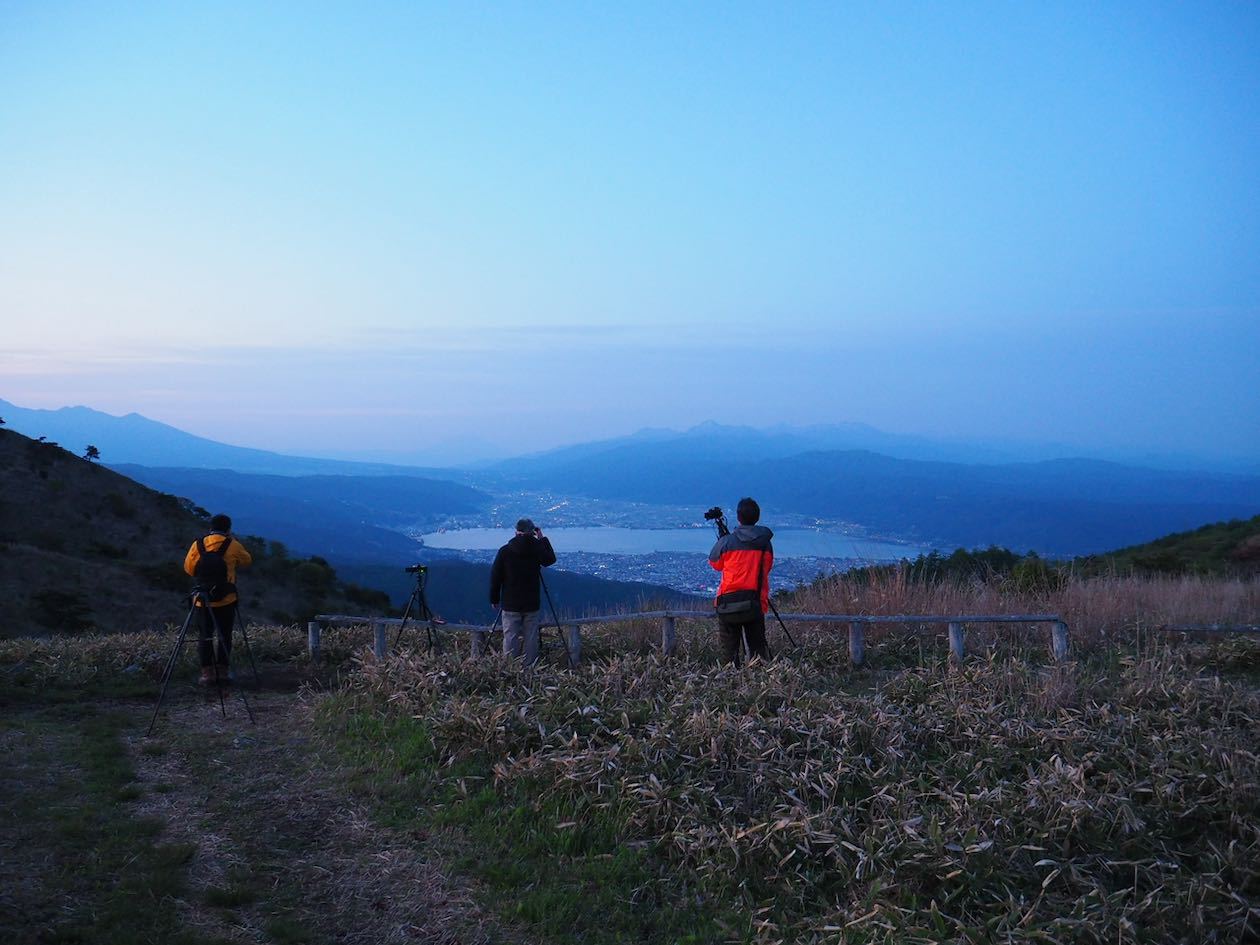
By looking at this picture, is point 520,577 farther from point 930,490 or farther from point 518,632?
point 930,490

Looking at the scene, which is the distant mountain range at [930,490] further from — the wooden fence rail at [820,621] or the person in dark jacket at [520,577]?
the person in dark jacket at [520,577]

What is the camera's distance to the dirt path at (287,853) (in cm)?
432

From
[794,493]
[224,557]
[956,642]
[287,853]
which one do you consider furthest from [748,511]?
[794,493]

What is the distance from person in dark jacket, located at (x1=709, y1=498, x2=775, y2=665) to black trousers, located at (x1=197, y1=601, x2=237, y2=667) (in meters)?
5.25

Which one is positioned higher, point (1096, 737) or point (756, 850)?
point (1096, 737)

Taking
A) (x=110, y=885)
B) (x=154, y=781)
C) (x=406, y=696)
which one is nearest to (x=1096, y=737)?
(x=406, y=696)

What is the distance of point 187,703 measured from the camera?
8.88 meters

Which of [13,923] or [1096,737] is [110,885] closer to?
[13,923]

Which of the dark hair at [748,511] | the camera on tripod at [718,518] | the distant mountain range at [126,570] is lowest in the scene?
the distant mountain range at [126,570]

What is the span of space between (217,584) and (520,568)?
326cm

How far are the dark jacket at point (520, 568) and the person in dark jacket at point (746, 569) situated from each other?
1789 millimetres

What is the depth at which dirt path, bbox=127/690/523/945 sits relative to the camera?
4.32 metres

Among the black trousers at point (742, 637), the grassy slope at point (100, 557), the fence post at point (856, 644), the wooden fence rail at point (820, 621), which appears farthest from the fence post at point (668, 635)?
the grassy slope at point (100, 557)

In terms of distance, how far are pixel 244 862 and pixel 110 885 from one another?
0.66 metres
